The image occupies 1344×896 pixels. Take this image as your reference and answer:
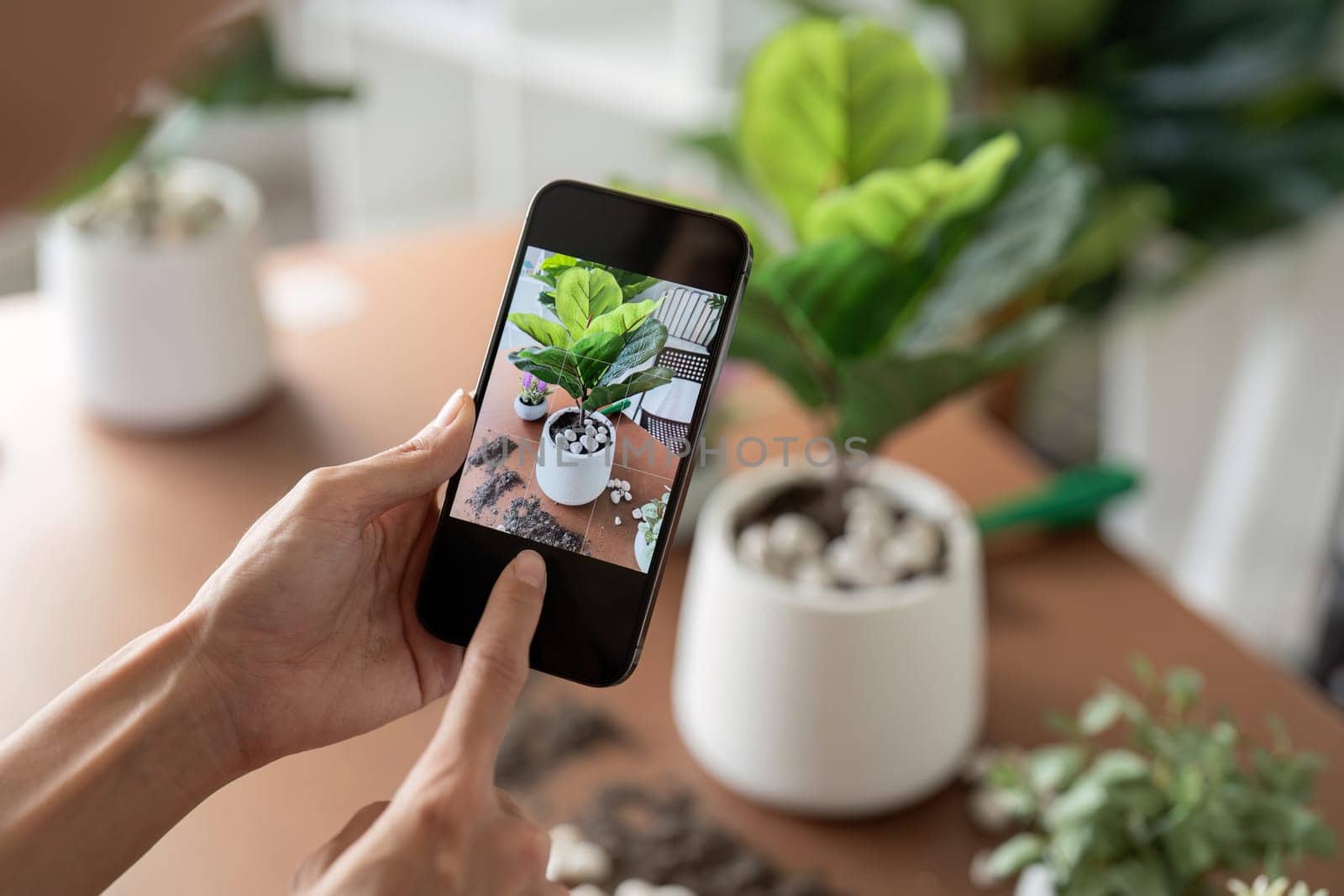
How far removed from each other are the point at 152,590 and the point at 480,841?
5.5 inches

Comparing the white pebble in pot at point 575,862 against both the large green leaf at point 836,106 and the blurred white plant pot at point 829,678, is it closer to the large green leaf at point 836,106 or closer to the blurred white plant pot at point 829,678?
the blurred white plant pot at point 829,678

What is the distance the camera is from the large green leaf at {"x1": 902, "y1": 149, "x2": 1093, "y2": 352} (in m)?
0.46

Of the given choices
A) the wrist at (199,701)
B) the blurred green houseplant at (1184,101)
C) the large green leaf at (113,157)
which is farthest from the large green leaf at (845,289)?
the blurred green houseplant at (1184,101)

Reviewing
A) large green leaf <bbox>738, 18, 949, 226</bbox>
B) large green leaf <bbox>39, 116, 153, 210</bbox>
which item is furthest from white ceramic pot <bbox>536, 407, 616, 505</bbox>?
large green leaf <bbox>39, 116, 153, 210</bbox>

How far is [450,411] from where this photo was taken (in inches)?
12.9

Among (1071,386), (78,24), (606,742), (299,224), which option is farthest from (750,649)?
(299,224)

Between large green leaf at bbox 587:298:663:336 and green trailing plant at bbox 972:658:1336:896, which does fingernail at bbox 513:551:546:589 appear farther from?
green trailing plant at bbox 972:658:1336:896

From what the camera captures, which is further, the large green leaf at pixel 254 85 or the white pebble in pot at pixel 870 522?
the large green leaf at pixel 254 85

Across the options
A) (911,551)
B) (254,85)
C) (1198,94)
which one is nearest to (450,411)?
(911,551)

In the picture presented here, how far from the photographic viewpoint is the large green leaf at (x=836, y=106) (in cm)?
44

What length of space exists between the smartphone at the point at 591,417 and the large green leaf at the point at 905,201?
10 centimetres

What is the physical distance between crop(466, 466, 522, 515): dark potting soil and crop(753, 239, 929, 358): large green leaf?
0.12 m

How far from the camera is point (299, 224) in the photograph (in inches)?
91.4

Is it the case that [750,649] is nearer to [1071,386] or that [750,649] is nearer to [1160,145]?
[1160,145]
